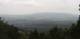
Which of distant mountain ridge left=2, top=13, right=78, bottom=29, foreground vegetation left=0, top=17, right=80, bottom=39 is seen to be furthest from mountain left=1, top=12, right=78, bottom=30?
foreground vegetation left=0, top=17, right=80, bottom=39

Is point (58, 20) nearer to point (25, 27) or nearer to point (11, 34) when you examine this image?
point (25, 27)

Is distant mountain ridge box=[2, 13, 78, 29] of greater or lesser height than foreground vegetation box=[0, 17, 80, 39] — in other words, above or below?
above

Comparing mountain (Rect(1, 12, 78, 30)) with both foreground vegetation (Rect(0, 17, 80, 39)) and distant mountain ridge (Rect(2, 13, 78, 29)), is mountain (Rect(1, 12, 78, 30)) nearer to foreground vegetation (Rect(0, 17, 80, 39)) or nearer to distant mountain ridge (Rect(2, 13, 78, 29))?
distant mountain ridge (Rect(2, 13, 78, 29))

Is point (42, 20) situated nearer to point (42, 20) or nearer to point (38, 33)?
point (42, 20)

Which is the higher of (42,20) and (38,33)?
(42,20)

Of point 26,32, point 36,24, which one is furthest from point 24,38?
point 36,24

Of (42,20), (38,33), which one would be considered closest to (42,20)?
(42,20)
